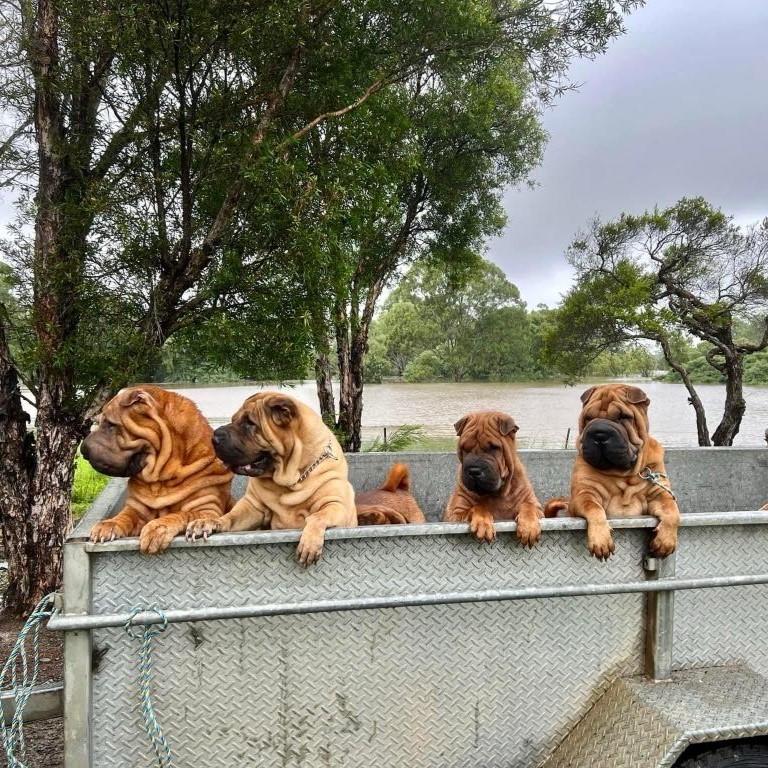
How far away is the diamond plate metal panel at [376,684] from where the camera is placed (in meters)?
2.06

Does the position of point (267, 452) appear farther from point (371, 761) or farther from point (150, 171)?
point (150, 171)

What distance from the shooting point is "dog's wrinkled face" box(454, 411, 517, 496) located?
114 inches

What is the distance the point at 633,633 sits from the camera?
2.39m

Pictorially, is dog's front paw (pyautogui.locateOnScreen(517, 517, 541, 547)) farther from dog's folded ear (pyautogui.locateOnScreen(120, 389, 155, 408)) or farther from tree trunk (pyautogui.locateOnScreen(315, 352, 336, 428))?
tree trunk (pyautogui.locateOnScreen(315, 352, 336, 428))

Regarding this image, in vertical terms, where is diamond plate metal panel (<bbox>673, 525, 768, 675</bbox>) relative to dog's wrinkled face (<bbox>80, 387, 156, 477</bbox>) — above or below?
below

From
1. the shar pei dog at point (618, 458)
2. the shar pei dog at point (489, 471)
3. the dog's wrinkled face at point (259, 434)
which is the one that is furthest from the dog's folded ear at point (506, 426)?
the dog's wrinkled face at point (259, 434)

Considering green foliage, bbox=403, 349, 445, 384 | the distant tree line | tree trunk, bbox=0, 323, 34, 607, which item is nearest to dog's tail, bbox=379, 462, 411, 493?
tree trunk, bbox=0, 323, 34, 607

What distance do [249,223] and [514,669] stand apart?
14.5 feet

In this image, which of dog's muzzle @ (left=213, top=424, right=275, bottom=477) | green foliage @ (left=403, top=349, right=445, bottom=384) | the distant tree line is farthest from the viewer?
green foliage @ (left=403, top=349, right=445, bottom=384)

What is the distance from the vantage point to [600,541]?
231cm

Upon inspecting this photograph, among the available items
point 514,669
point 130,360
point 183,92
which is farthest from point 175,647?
point 183,92

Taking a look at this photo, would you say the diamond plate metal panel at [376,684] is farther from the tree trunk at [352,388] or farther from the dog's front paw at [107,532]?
the tree trunk at [352,388]

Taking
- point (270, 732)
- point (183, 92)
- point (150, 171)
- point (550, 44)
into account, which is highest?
point (550, 44)

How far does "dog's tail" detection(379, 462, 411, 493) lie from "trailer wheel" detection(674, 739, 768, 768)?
2.45m
